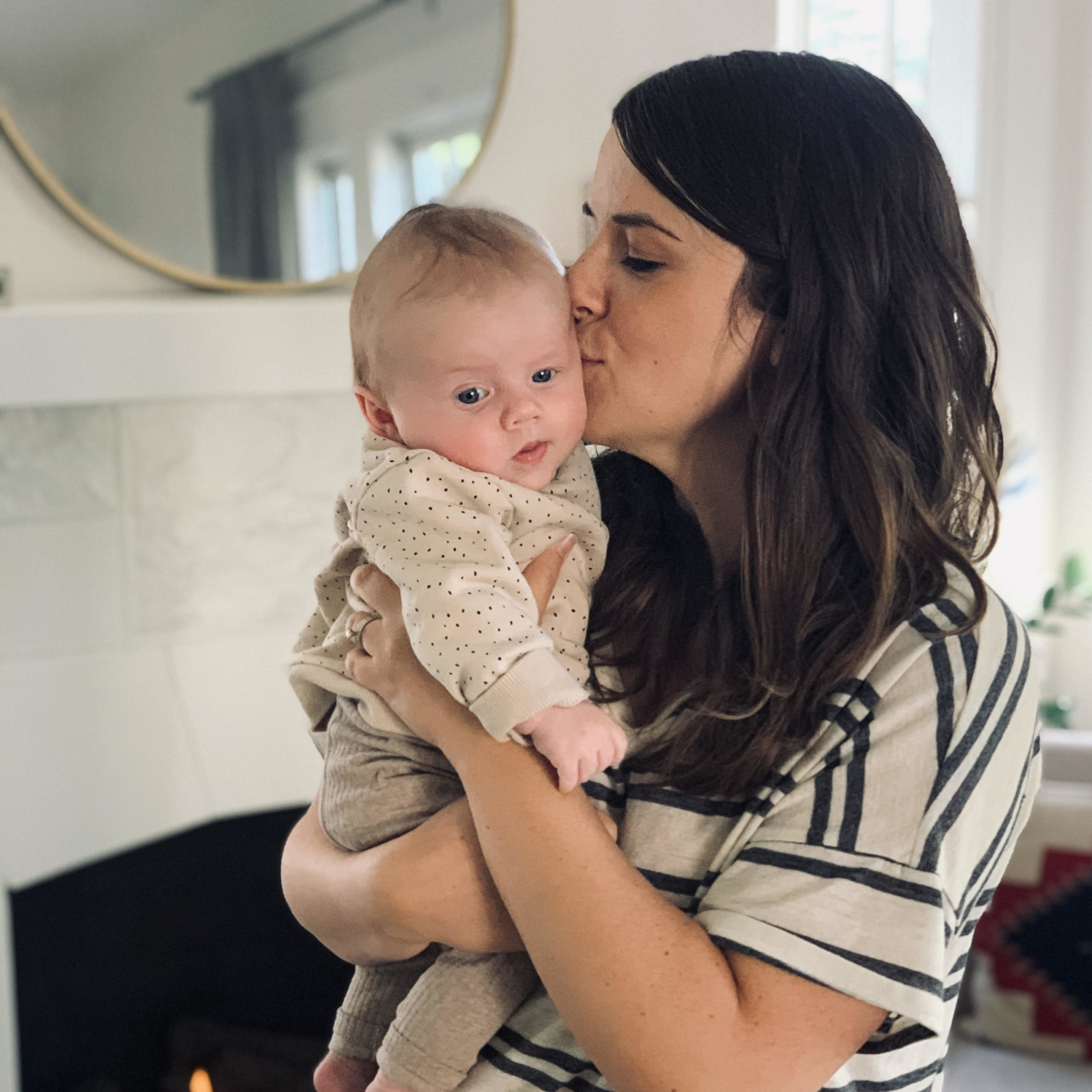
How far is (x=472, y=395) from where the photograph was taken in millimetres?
1006

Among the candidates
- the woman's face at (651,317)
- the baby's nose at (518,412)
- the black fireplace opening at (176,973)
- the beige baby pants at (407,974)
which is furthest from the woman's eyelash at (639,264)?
the black fireplace opening at (176,973)

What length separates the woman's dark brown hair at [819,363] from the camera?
0.97m

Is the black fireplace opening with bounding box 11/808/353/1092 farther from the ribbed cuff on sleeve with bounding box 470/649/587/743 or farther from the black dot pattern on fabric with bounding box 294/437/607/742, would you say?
the ribbed cuff on sleeve with bounding box 470/649/587/743

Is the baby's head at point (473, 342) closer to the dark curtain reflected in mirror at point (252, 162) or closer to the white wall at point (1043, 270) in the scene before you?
the dark curtain reflected in mirror at point (252, 162)

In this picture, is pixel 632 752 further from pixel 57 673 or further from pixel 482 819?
pixel 57 673

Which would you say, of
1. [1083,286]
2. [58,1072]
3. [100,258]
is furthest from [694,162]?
[1083,286]

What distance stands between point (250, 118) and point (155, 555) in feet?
2.49

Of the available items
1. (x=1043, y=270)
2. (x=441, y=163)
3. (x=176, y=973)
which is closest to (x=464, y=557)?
(x=441, y=163)

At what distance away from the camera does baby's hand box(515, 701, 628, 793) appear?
87 cm

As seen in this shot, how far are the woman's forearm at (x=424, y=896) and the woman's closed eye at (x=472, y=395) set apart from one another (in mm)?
329

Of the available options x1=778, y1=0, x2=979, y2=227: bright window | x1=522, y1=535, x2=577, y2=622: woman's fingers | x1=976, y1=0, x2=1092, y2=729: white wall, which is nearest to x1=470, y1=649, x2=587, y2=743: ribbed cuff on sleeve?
x1=522, y1=535, x2=577, y2=622: woman's fingers

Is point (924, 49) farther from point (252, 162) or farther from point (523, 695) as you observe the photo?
point (523, 695)

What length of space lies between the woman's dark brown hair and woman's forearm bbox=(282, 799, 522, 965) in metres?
0.16

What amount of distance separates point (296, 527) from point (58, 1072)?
1.06 meters
